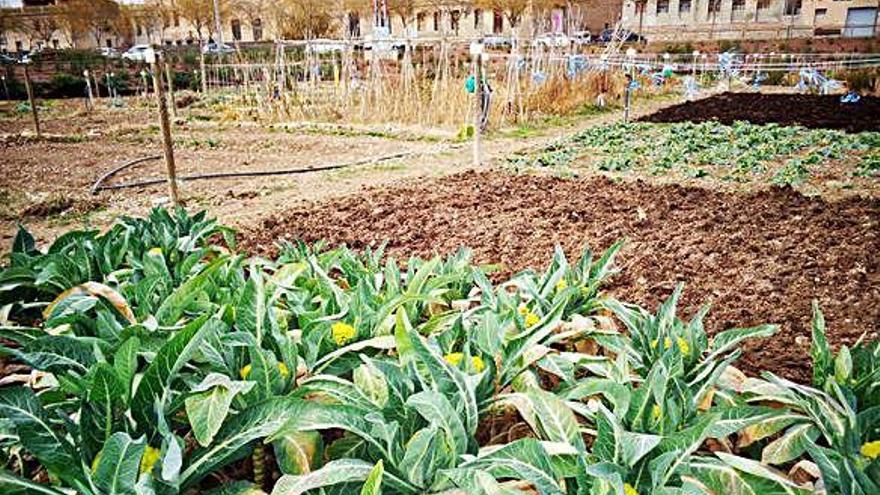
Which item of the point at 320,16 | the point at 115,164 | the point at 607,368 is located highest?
the point at 320,16

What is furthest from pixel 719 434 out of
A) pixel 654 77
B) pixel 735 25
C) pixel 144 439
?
pixel 735 25

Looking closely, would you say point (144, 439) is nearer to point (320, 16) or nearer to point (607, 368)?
point (607, 368)

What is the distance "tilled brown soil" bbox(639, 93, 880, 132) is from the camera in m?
9.62

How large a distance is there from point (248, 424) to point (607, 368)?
0.80 meters

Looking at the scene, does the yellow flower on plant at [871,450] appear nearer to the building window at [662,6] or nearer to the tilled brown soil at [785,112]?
the tilled brown soil at [785,112]

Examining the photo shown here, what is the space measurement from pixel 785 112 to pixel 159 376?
12.1 metres

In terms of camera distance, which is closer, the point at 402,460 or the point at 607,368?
the point at 402,460

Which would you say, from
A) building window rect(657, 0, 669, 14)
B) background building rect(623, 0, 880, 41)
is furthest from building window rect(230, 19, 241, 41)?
building window rect(657, 0, 669, 14)

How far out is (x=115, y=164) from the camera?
8.03m

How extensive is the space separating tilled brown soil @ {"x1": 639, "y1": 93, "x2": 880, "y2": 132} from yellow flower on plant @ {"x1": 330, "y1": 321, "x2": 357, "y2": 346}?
952 cm

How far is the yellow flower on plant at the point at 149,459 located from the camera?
43.3 inches

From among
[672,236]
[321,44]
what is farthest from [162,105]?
[321,44]

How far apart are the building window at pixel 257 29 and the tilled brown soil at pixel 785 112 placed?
1641 inches

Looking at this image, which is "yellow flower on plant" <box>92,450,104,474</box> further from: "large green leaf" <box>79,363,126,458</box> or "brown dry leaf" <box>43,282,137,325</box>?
"brown dry leaf" <box>43,282,137,325</box>
